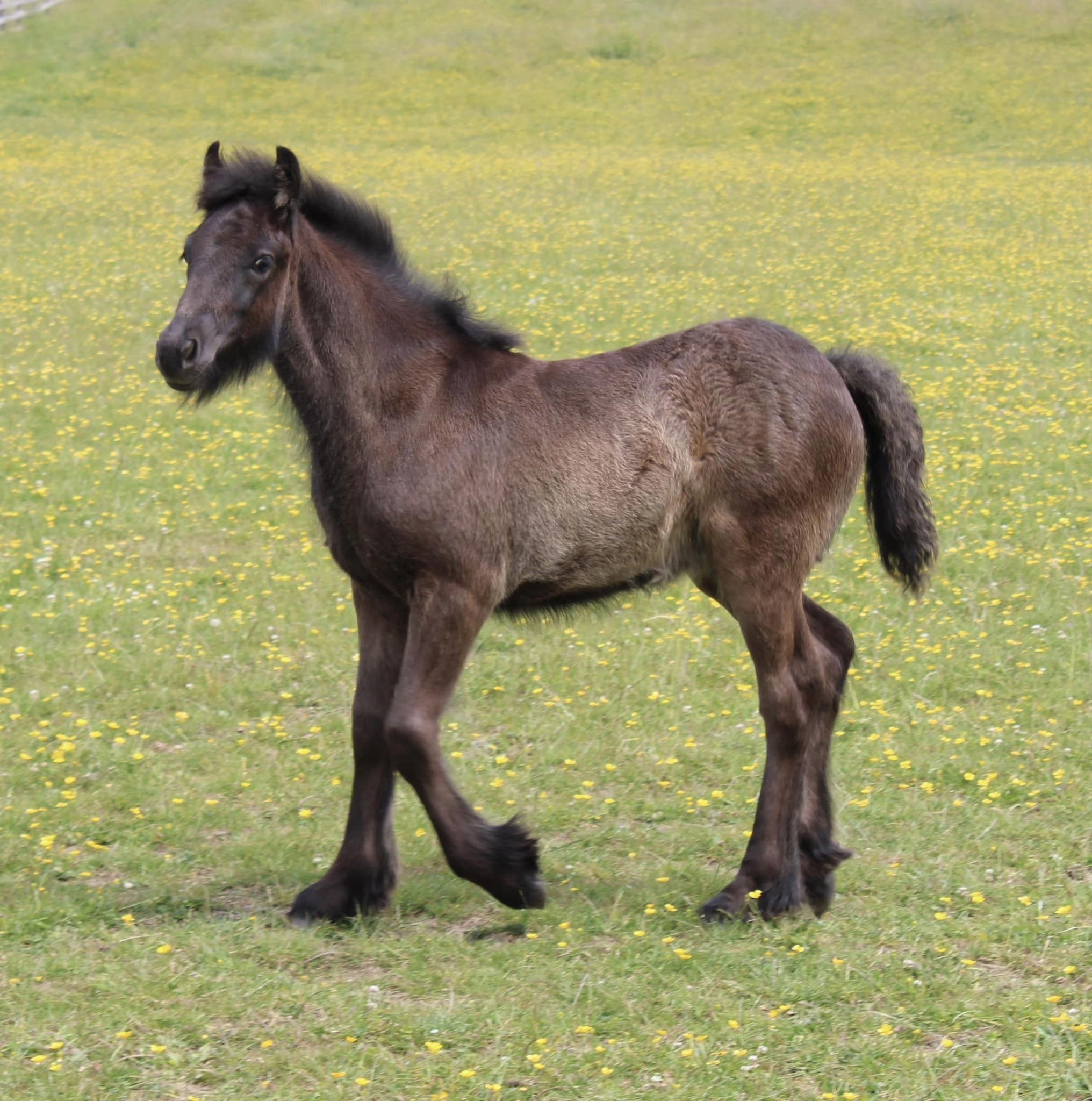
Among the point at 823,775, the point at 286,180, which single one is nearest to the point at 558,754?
the point at 823,775

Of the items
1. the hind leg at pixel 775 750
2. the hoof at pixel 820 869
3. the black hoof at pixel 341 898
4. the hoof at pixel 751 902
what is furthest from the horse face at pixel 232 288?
the hoof at pixel 820 869

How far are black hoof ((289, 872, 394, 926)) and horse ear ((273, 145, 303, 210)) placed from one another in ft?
8.05

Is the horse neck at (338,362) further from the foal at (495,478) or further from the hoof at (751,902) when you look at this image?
the hoof at (751,902)

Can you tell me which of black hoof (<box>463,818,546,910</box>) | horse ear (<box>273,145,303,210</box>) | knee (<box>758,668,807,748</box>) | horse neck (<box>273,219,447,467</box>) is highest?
horse ear (<box>273,145,303,210</box>)

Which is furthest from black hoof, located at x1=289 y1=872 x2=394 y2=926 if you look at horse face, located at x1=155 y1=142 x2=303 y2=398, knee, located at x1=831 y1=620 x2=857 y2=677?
knee, located at x1=831 y1=620 x2=857 y2=677

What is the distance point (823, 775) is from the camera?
620 centimetres

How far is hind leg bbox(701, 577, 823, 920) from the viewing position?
19.1 ft

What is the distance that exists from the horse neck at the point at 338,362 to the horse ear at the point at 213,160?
0.35 meters

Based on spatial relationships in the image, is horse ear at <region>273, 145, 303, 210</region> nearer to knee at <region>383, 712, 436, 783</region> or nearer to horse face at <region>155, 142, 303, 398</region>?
horse face at <region>155, 142, 303, 398</region>

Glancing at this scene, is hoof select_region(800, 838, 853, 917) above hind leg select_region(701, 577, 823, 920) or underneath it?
underneath

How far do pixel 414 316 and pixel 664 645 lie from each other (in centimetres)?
340

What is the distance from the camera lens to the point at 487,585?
555 cm

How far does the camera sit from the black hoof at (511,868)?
547 cm

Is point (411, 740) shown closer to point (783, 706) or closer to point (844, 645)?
point (783, 706)
